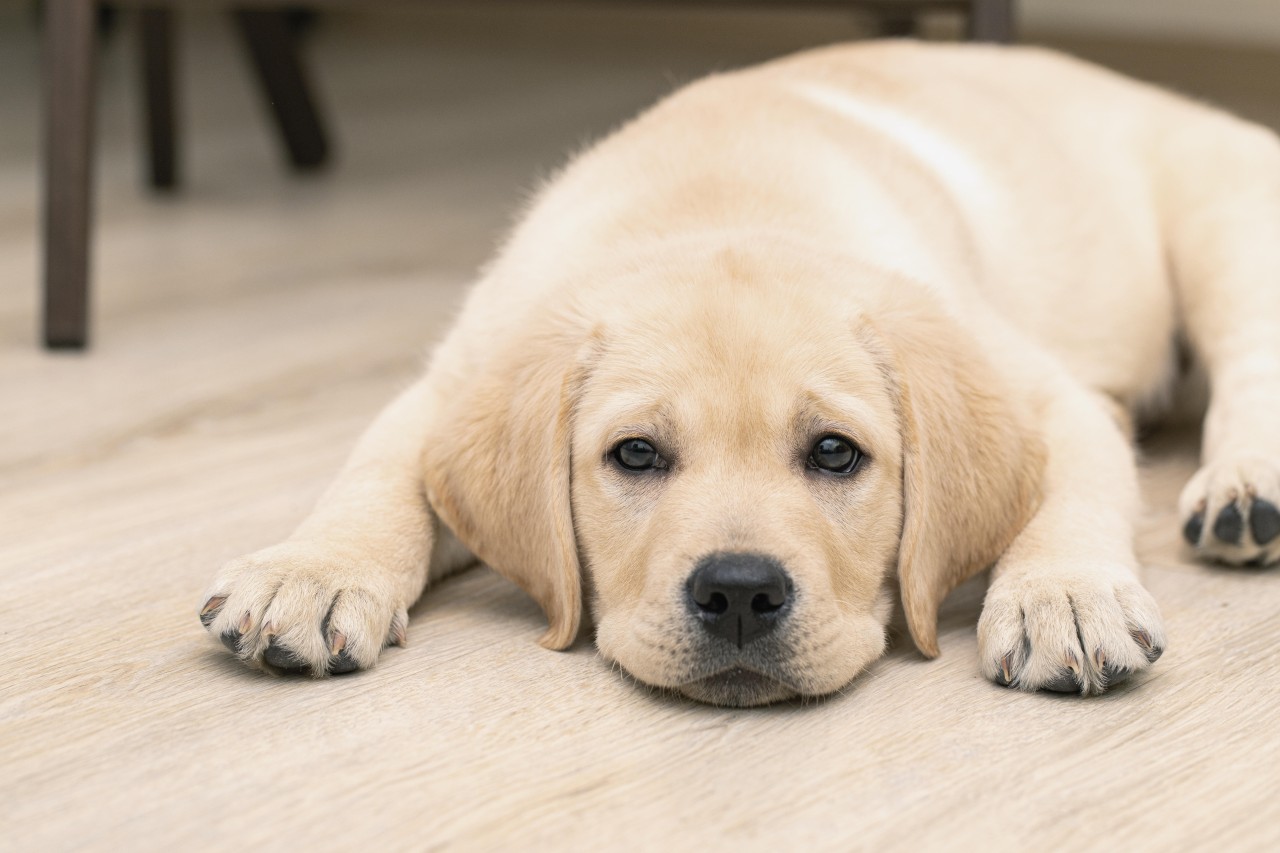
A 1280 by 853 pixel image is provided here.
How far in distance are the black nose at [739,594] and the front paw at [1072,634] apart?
1.39ft

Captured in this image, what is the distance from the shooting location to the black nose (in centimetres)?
226

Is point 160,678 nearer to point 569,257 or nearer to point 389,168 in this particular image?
point 569,257

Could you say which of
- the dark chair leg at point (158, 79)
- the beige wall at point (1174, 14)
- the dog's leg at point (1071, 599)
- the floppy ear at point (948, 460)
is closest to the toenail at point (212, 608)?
the floppy ear at point (948, 460)

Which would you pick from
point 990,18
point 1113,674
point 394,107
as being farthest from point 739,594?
point 394,107

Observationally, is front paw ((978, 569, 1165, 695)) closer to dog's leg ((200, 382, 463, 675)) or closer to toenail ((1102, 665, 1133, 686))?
toenail ((1102, 665, 1133, 686))

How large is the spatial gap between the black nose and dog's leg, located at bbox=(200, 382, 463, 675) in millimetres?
600

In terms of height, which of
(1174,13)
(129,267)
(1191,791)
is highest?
(1191,791)

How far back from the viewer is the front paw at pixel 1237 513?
116 inches

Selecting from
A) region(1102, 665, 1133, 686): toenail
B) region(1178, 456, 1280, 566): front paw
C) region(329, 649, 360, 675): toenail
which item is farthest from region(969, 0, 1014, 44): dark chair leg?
region(329, 649, 360, 675): toenail

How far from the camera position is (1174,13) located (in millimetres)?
8758

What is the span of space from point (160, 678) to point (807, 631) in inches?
41.9

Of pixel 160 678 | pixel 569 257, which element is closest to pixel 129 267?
pixel 569 257

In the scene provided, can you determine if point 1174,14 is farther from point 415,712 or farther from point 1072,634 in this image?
point 415,712

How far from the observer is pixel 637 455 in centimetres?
254
